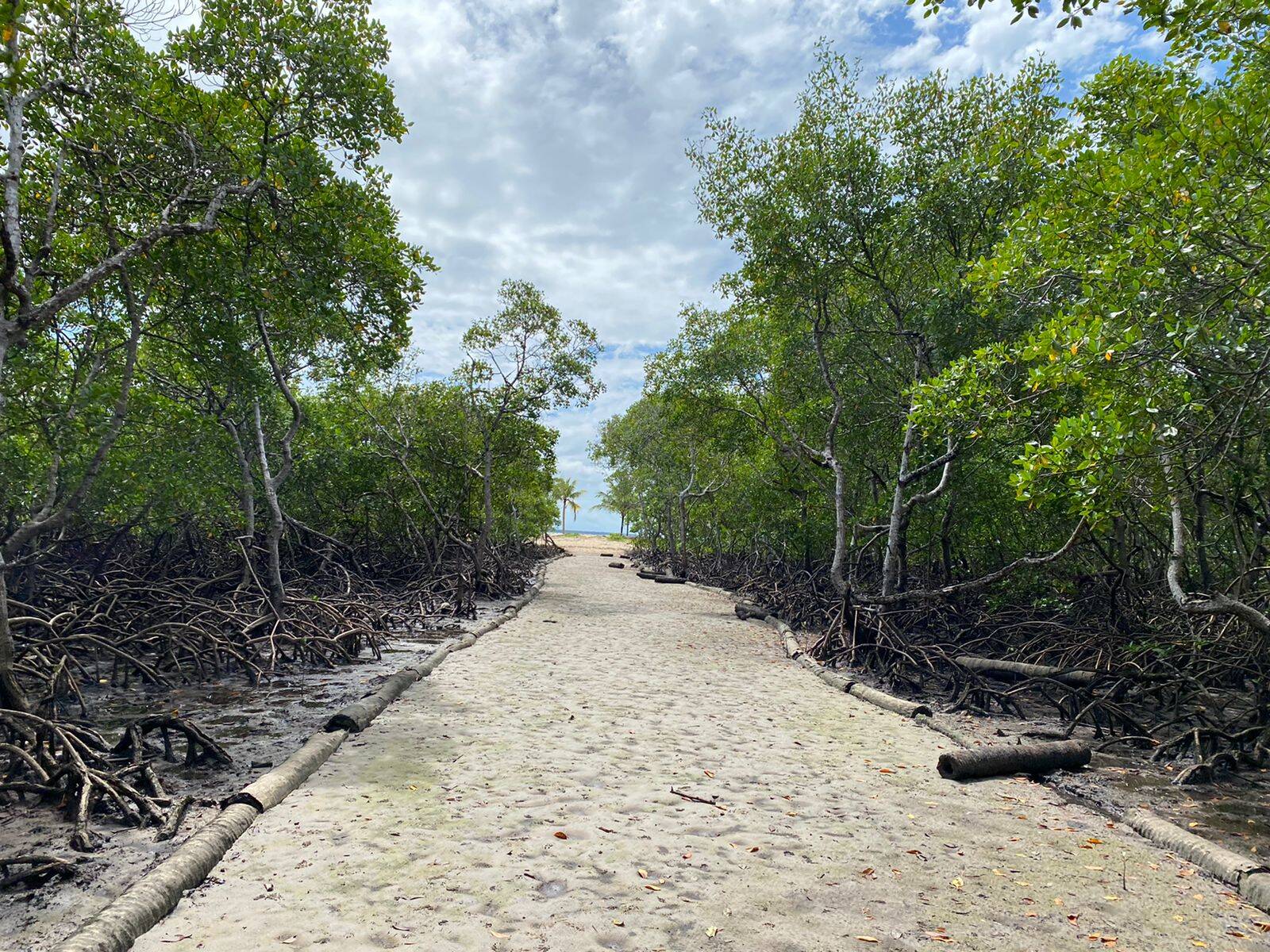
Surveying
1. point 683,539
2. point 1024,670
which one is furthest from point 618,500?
point 1024,670

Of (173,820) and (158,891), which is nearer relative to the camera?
(158,891)

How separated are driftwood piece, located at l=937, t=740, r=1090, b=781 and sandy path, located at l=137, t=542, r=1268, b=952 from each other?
17 centimetres

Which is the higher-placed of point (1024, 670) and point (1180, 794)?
point (1024, 670)

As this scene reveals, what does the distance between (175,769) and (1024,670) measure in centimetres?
909

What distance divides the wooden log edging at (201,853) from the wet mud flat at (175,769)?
198 mm

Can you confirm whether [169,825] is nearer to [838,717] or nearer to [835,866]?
[835,866]

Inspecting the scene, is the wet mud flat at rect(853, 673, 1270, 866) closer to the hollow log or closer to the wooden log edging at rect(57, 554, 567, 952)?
the hollow log

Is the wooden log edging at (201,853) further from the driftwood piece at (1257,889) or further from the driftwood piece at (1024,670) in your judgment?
the driftwood piece at (1024,670)

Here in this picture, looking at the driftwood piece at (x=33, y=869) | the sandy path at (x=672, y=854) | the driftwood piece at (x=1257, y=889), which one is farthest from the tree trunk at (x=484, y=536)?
the driftwood piece at (x=1257, y=889)

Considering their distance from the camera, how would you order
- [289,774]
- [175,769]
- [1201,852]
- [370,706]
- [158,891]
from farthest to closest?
1. [370,706]
2. [175,769]
3. [289,774]
4. [1201,852]
5. [158,891]

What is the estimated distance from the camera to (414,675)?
882 centimetres

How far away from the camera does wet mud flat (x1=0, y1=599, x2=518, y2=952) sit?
3.30 metres

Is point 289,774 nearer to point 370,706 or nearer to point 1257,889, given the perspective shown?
point 370,706

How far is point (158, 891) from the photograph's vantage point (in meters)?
3.23
